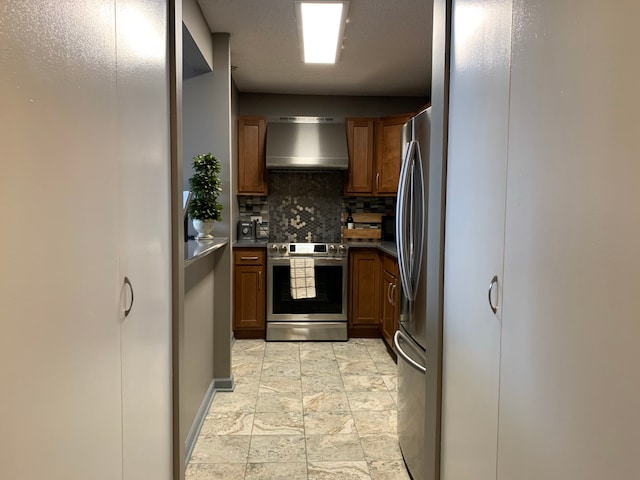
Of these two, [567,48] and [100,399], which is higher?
[567,48]

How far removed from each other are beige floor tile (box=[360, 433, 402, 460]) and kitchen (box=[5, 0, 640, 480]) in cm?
86

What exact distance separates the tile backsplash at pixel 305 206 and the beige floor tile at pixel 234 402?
7.48ft

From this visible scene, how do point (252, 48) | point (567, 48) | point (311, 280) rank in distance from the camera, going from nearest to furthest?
point (567, 48), point (252, 48), point (311, 280)

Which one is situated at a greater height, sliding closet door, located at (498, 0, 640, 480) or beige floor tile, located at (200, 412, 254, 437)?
sliding closet door, located at (498, 0, 640, 480)

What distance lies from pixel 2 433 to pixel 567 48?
1256mm

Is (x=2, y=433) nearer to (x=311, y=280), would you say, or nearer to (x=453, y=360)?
(x=453, y=360)

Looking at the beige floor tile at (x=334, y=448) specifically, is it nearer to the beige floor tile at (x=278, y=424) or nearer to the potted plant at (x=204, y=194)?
the beige floor tile at (x=278, y=424)

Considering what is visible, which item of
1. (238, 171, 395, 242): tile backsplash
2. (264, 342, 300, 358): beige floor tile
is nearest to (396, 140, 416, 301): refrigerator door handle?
(264, 342, 300, 358): beige floor tile

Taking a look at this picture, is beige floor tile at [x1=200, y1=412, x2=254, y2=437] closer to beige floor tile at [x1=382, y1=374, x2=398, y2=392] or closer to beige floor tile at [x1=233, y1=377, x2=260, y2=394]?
beige floor tile at [x1=233, y1=377, x2=260, y2=394]

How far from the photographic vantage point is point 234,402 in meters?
3.12

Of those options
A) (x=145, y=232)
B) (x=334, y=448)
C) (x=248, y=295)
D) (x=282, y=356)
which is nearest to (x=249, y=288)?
(x=248, y=295)

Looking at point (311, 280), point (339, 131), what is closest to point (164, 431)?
point (311, 280)

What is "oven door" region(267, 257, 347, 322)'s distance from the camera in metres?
4.57

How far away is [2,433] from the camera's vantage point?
73 cm
